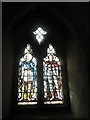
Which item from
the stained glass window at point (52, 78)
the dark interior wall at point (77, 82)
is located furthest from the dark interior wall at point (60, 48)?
the stained glass window at point (52, 78)

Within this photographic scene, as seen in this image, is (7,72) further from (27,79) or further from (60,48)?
(60,48)

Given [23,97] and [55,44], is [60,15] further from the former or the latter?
[23,97]

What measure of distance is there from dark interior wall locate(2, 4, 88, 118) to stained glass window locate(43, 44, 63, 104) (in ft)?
0.44

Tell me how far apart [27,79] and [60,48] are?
3.68ft

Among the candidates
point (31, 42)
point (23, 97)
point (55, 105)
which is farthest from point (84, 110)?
point (31, 42)

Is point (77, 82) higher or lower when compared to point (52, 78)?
lower

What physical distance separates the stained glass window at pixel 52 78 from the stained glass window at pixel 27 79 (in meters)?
0.25

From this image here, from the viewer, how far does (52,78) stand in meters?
3.70

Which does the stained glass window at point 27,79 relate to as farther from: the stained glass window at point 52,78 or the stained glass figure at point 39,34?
the stained glass figure at point 39,34

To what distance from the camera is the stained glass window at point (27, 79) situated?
353 cm

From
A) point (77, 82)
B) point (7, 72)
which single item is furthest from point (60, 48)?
point (7, 72)

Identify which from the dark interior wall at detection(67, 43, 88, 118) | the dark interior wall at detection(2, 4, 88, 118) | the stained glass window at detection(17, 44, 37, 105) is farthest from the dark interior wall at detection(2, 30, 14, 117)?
the dark interior wall at detection(67, 43, 88, 118)

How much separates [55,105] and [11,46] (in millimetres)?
1681

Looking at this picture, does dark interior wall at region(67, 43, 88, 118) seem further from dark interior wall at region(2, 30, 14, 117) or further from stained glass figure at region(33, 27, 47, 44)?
dark interior wall at region(2, 30, 14, 117)
